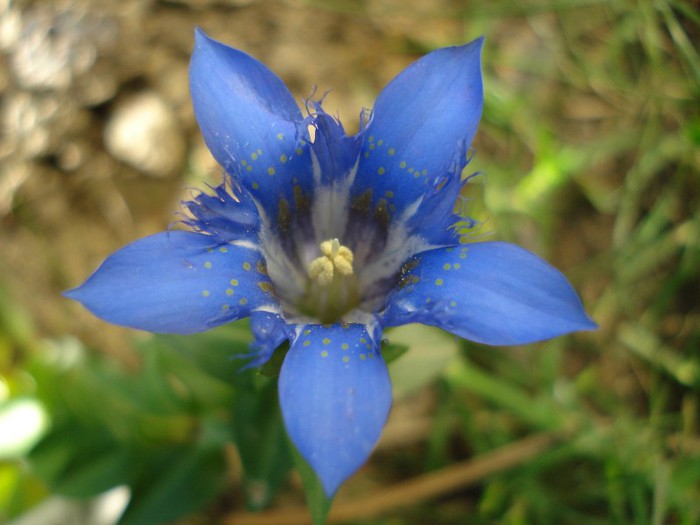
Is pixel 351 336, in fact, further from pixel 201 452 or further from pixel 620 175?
pixel 620 175

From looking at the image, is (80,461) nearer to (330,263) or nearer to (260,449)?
(260,449)

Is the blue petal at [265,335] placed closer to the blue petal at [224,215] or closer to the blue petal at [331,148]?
the blue petal at [224,215]

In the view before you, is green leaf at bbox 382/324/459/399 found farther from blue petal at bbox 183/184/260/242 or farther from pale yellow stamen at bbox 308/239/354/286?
blue petal at bbox 183/184/260/242

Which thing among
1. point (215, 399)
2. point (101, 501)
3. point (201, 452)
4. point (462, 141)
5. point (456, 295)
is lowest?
point (101, 501)

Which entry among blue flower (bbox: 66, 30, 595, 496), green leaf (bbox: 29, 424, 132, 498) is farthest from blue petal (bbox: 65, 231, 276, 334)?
green leaf (bbox: 29, 424, 132, 498)

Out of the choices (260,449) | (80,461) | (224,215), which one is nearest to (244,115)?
(224,215)

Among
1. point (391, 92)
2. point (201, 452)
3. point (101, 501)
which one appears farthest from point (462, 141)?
point (101, 501)

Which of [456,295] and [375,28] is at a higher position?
[456,295]
